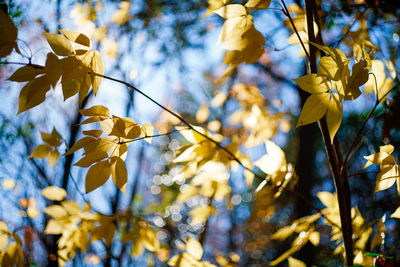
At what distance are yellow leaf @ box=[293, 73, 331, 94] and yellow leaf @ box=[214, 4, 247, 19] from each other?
0.15 m

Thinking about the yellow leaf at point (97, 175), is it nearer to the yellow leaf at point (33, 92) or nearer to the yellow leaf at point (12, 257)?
the yellow leaf at point (33, 92)

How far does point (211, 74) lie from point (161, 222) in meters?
1.94

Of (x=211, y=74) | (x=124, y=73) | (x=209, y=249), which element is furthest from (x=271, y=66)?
(x=209, y=249)

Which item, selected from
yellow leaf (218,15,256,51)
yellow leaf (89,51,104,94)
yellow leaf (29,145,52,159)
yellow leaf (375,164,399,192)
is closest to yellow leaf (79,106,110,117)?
yellow leaf (89,51,104,94)

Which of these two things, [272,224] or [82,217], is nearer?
[82,217]

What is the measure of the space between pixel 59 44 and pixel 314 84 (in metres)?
0.33

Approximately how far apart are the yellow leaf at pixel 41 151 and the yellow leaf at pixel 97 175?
0.32 m

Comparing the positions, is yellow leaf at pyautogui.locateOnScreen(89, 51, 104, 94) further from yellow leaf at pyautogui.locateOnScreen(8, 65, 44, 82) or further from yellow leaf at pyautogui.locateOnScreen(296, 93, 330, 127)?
yellow leaf at pyautogui.locateOnScreen(296, 93, 330, 127)

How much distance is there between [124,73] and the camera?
1.83 metres

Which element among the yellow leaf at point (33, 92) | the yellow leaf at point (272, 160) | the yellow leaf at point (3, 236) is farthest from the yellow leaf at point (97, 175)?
the yellow leaf at point (3, 236)

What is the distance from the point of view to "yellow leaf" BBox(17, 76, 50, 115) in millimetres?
310

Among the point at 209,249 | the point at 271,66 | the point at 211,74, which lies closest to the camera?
the point at 271,66

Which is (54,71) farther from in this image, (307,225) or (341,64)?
(307,225)

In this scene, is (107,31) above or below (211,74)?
above
